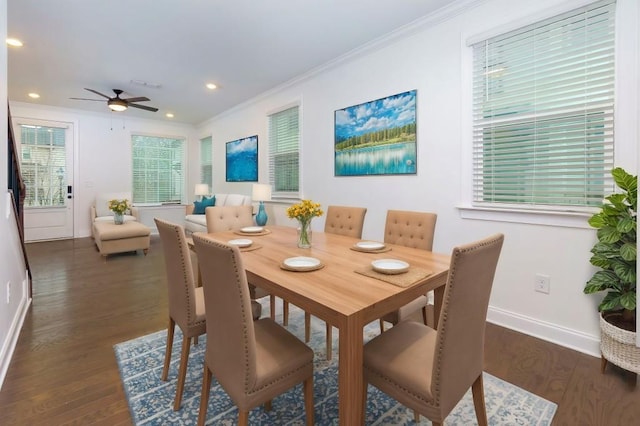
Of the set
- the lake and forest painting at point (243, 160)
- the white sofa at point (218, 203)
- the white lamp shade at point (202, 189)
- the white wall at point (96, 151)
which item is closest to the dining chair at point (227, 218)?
the white sofa at point (218, 203)

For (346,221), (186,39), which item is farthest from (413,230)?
(186,39)

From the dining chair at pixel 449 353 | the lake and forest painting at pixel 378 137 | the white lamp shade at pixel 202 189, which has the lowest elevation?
the dining chair at pixel 449 353

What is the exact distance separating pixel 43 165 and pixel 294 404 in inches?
285

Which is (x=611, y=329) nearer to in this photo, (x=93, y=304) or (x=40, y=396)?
(x=40, y=396)

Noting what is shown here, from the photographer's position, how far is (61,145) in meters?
6.35

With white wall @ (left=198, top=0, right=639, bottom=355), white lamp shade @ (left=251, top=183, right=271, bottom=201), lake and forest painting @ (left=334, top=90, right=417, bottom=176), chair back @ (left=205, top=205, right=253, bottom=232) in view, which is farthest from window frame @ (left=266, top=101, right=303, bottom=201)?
chair back @ (left=205, top=205, right=253, bottom=232)

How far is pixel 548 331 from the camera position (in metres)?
2.32

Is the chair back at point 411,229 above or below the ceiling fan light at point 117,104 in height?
below

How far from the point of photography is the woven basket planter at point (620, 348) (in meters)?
1.74

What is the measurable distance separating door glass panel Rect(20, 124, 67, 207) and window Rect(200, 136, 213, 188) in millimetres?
2622

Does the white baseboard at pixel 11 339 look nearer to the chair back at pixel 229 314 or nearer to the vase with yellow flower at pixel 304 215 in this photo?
the chair back at pixel 229 314

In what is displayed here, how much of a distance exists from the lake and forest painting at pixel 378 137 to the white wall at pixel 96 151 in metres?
5.44

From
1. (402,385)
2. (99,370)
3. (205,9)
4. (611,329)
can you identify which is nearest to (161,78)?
(205,9)

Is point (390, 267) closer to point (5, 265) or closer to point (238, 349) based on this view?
point (238, 349)
